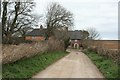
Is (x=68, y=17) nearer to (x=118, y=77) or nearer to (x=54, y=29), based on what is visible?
(x=54, y=29)

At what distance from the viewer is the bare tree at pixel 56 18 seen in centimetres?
6034

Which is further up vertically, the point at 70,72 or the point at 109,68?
the point at 109,68

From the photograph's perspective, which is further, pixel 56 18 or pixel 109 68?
pixel 56 18

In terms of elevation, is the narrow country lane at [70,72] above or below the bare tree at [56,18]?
below

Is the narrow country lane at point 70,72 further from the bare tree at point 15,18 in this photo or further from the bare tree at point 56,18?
the bare tree at point 56,18

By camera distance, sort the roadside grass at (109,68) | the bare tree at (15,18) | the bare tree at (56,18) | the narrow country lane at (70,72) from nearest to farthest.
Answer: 1. the roadside grass at (109,68)
2. the narrow country lane at (70,72)
3. the bare tree at (15,18)
4. the bare tree at (56,18)

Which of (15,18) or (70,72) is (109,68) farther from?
(15,18)

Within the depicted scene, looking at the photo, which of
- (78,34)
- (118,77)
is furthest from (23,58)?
(78,34)

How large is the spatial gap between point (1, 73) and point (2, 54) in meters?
1.72

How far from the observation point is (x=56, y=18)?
6069 cm

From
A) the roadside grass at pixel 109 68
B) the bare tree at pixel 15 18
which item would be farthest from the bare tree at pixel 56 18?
the roadside grass at pixel 109 68

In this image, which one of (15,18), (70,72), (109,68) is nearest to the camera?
(70,72)

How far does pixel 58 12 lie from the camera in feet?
201

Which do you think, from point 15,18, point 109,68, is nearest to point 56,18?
point 15,18
